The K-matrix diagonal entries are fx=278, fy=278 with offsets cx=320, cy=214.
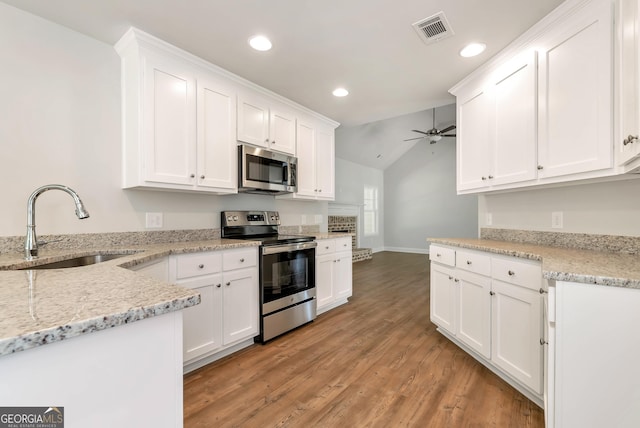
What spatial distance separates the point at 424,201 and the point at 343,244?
5408 mm

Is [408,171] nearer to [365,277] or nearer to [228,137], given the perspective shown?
[365,277]

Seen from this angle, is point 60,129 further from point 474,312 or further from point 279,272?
point 474,312

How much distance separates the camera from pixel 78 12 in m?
1.80

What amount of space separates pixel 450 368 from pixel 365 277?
307 cm

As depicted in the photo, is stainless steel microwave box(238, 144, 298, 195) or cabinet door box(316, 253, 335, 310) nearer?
A: stainless steel microwave box(238, 144, 298, 195)

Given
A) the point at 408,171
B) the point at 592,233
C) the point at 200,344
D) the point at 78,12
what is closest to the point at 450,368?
the point at 592,233

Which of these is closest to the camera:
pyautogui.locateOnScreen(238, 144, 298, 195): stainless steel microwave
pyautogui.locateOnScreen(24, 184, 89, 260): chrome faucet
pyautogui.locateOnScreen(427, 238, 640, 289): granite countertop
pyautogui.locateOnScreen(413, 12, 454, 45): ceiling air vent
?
pyautogui.locateOnScreen(427, 238, 640, 289): granite countertop

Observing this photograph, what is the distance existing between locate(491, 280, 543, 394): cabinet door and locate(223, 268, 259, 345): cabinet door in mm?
1873

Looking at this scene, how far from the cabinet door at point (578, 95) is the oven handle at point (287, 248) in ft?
6.67

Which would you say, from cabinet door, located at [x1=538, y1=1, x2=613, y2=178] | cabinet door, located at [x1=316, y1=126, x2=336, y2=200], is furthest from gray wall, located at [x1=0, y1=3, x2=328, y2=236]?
cabinet door, located at [x1=538, y1=1, x2=613, y2=178]

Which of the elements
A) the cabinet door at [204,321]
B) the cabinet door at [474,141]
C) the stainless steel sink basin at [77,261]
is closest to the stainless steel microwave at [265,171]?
the cabinet door at [204,321]

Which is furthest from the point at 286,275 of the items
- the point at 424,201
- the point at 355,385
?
the point at 424,201

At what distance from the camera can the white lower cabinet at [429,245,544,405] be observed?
65.1 inches

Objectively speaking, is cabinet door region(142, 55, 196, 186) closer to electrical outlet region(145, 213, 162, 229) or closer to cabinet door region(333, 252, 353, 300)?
electrical outlet region(145, 213, 162, 229)
